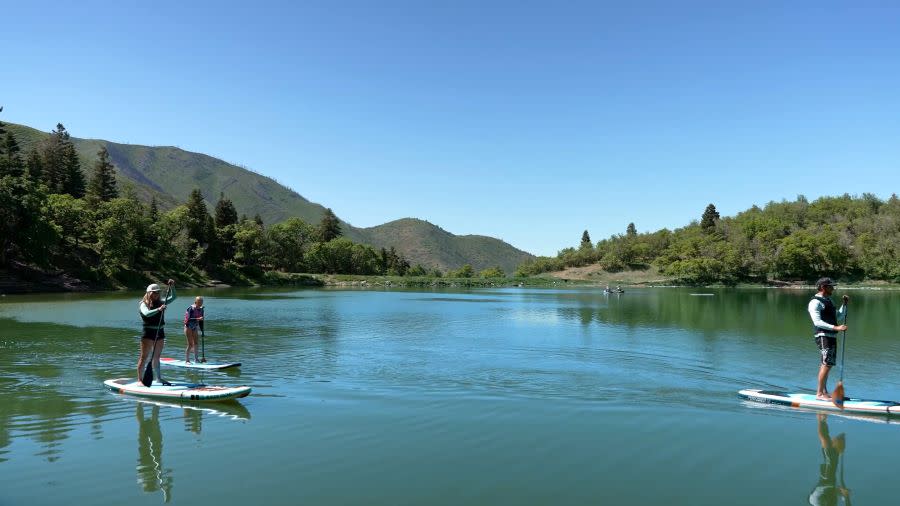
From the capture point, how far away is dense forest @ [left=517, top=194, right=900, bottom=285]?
129750 millimetres

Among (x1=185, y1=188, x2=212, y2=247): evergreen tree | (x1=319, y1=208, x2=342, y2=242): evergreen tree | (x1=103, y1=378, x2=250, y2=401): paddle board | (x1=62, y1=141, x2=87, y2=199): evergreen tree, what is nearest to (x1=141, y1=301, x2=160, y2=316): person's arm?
(x1=103, y1=378, x2=250, y2=401): paddle board

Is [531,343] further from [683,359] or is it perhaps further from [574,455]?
[574,455]

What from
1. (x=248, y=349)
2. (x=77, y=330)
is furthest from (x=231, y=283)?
(x=248, y=349)

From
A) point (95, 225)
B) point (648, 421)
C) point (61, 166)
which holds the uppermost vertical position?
point (61, 166)

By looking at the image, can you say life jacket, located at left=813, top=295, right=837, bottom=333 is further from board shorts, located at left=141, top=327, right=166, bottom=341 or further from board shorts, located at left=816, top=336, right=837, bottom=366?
board shorts, located at left=141, top=327, right=166, bottom=341

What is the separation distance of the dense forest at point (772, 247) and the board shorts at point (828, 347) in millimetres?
128429

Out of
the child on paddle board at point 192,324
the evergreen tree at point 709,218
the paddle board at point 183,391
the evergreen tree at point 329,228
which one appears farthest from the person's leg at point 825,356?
the evergreen tree at point 709,218

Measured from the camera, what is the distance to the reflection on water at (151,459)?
8.18 m

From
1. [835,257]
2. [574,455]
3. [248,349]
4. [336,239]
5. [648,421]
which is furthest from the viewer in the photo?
[336,239]

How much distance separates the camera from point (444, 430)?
37.1 feet

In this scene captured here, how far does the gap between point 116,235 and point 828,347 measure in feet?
281

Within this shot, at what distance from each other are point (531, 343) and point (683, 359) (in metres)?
6.73

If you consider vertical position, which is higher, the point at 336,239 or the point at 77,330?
the point at 336,239

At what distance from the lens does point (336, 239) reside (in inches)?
5797
